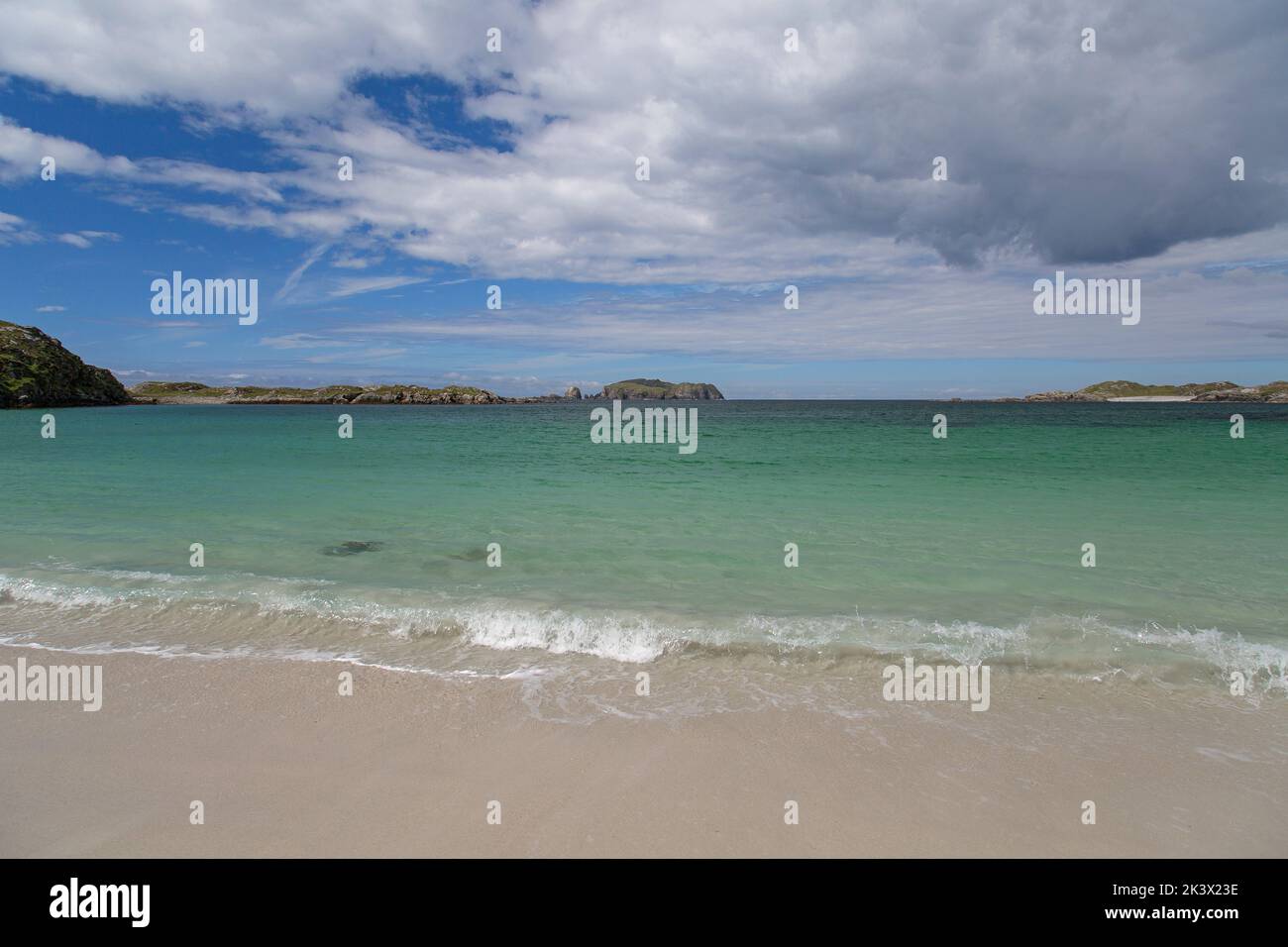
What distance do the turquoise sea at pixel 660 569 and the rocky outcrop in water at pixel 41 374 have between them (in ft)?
405

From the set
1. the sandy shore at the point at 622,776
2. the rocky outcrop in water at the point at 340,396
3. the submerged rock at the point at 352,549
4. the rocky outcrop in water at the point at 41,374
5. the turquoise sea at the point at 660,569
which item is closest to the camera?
the sandy shore at the point at 622,776

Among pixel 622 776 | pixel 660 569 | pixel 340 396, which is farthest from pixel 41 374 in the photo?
pixel 622 776

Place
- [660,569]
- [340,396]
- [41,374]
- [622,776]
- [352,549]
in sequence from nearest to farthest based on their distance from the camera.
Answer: [622,776] < [660,569] < [352,549] < [41,374] < [340,396]

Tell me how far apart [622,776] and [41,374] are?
520 ft

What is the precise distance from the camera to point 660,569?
11109 mm

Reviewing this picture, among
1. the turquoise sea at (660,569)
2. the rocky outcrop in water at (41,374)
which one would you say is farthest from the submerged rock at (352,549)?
the rocky outcrop in water at (41,374)

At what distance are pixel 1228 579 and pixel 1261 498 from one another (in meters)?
11.9

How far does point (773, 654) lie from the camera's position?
728 centimetres

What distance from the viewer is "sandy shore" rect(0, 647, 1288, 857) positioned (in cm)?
412

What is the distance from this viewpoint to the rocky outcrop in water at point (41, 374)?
10988 cm

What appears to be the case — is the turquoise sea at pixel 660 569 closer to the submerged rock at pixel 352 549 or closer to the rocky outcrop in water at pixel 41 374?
the submerged rock at pixel 352 549

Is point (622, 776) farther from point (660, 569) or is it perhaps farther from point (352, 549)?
point (352, 549)

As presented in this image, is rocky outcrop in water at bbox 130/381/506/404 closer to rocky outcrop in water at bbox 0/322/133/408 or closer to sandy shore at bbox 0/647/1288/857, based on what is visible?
rocky outcrop in water at bbox 0/322/133/408
